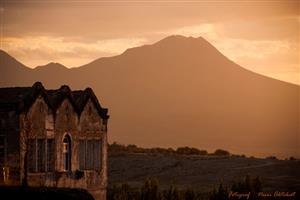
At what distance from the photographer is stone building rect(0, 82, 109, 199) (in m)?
42.9

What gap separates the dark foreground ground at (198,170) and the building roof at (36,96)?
Answer: 17333 mm

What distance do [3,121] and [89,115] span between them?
691 centimetres

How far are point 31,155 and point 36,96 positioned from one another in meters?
2.51

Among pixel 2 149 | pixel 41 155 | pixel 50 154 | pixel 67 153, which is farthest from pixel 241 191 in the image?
pixel 2 149

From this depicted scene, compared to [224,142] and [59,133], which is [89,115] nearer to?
[59,133]

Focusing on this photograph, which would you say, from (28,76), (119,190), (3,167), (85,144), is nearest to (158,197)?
(119,190)

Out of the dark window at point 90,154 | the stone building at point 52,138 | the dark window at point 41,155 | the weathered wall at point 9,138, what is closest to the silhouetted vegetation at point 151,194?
the dark window at point 90,154

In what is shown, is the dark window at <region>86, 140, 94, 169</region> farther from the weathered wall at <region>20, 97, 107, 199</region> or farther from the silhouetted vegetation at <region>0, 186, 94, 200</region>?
the silhouetted vegetation at <region>0, 186, 94, 200</region>

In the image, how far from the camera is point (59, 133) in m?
46.0

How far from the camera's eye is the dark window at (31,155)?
143 feet

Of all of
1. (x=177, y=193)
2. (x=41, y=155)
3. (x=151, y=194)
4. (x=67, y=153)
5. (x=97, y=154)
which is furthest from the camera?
(x=151, y=194)

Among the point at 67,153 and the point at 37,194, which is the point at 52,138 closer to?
the point at 67,153

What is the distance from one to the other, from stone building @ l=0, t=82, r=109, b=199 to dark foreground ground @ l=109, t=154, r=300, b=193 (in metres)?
15.9

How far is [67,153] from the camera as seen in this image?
46938mm
